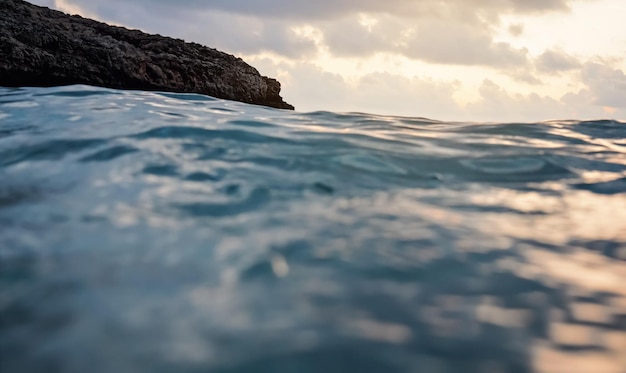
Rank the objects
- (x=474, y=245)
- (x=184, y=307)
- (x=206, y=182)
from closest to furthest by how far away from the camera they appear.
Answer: (x=184, y=307), (x=474, y=245), (x=206, y=182)

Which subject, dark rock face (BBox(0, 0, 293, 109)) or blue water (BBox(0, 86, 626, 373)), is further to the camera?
dark rock face (BBox(0, 0, 293, 109))

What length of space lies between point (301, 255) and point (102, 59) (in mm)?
7278

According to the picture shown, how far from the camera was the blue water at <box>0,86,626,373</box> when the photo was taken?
1496 mm

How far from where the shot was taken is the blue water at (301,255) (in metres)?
1.50

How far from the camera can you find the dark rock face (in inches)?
312

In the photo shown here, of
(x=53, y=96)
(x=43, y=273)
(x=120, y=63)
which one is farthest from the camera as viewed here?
(x=120, y=63)

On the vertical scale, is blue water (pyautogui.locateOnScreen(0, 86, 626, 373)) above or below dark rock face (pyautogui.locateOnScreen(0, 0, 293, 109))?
A: below

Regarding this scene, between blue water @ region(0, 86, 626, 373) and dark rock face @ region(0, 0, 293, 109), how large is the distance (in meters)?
4.18

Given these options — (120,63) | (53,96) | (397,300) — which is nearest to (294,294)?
(397,300)

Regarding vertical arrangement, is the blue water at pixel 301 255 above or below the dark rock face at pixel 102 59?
below

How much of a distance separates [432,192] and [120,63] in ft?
21.6

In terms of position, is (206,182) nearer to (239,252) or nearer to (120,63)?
(239,252)

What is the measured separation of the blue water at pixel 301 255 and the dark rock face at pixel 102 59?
4.18 m

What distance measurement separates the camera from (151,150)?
3641 mm
